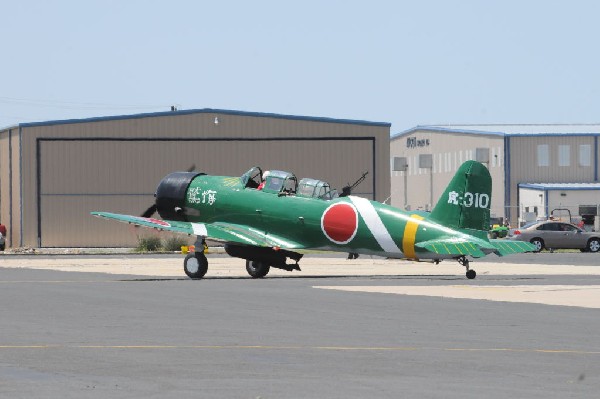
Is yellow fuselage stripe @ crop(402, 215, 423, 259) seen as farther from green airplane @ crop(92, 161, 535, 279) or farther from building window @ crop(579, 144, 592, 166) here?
building window @ crop(579, 144, 592, 166)

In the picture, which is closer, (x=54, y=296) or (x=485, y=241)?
(x=54, y=296)

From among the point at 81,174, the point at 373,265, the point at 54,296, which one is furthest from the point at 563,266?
the point at 81,174

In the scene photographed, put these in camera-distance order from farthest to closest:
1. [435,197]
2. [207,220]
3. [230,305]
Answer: [435,197], [207,220], [230,305]

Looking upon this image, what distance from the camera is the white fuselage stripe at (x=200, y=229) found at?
34719 mm

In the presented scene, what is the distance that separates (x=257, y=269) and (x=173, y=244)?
81.7ft

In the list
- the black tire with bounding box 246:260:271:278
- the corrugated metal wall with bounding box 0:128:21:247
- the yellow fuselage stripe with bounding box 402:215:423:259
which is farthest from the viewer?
the corrugated metal wall with bounding box 0:128:21:247

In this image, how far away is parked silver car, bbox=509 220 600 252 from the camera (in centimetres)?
5944

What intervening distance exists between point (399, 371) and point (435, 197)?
9384cm

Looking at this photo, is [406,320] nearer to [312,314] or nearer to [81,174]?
[312,314]

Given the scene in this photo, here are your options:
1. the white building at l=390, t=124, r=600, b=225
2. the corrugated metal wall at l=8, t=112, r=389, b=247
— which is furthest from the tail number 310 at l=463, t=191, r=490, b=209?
the white building at l=390, t=124, r=600, b=225

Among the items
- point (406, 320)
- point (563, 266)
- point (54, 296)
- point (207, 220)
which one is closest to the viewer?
point (406, 320)

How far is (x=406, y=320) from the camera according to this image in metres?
20.4

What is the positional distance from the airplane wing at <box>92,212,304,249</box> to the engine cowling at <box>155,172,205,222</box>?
1.28m

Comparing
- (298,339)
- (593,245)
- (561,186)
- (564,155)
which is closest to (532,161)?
(564,155)
